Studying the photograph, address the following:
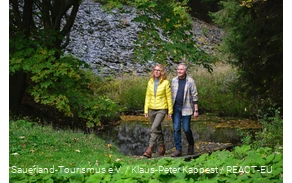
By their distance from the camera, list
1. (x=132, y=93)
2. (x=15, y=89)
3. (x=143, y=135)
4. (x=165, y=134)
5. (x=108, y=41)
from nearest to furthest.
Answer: (x=15, y=89) < (x=143, y=135) < (x=165, y=134) < (x=132, y=93) < (x=108, y=41)

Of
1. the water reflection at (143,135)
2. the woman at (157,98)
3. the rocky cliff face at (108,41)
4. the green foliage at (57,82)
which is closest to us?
the woman at (157,98)

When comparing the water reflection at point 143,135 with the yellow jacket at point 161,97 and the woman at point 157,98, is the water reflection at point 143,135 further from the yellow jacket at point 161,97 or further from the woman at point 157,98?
the yellow jacket at point 161,97

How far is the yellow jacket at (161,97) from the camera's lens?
709 centimetres

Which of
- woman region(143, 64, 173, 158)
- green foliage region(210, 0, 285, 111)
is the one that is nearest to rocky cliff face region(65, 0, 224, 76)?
green foliage region(210, 0, 285, 111)

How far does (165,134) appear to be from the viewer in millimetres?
11609

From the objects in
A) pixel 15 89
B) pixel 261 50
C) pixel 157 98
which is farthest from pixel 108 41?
pixel 157 98

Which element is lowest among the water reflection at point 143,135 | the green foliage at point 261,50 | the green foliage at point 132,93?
the water reflection at point 143,135

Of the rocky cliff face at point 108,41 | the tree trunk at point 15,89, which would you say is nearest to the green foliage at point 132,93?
the rocky cliff face at point 108,41

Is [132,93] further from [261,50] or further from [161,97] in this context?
[161,97]

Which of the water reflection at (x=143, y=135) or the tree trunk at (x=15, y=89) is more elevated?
the tree trunk at (x=15, y=89)

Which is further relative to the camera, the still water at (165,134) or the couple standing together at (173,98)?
the still water at (165,134)

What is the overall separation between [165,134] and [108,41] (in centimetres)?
1225
